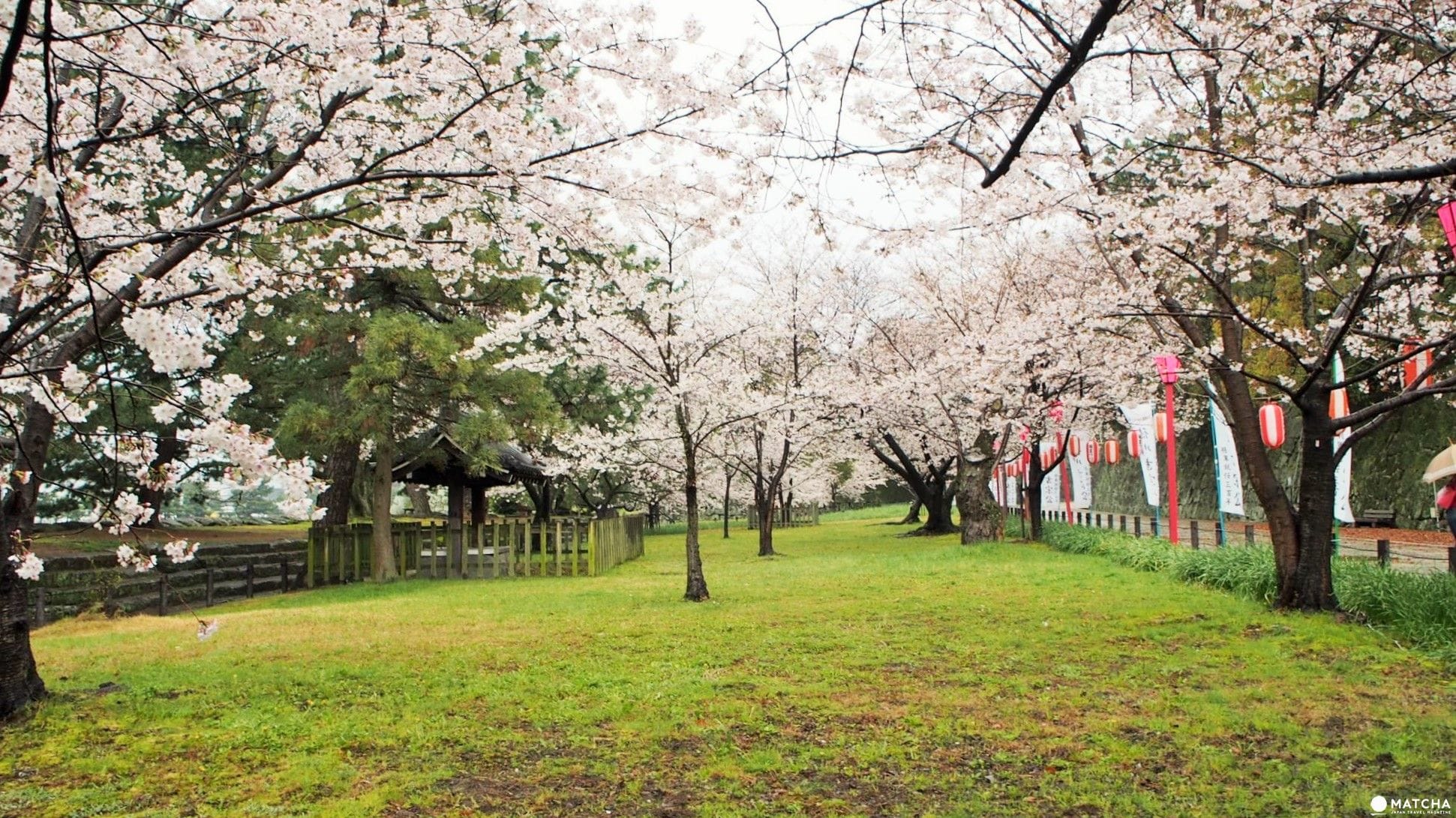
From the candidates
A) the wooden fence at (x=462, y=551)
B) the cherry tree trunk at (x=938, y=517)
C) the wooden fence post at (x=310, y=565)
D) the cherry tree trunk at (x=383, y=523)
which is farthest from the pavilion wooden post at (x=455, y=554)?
the cherry tree trunk at (x=938, y=517)

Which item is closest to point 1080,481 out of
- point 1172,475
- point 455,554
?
point 1172,475

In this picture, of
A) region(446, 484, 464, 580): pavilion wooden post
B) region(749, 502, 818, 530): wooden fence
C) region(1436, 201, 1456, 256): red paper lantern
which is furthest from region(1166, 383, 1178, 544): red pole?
region(749, 502, 818, 530): wooden fence

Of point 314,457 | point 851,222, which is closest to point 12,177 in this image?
point 851,222

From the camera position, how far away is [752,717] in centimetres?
520

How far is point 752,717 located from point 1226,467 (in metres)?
10.6

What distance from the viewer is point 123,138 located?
431 centimetres

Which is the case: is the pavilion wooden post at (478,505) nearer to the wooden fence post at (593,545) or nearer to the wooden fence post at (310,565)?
the wooden fence post at (593,545)

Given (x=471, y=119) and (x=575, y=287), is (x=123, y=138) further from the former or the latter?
(x=575, y=287)

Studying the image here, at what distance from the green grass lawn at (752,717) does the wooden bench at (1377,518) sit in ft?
40.8

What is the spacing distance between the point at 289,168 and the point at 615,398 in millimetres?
14901

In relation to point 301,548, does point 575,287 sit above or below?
above

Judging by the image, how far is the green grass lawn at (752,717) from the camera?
3.92m

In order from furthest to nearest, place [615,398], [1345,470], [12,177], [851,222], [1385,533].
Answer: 1. [615,398]
2. [1385,533]
3. [1345,470]
4. [851,222]
5. [12,177]

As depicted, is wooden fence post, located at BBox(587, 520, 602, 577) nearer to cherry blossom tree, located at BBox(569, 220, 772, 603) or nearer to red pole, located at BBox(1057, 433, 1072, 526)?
cherry blossom tree, located at BBox(569, 220, 772, 603)
